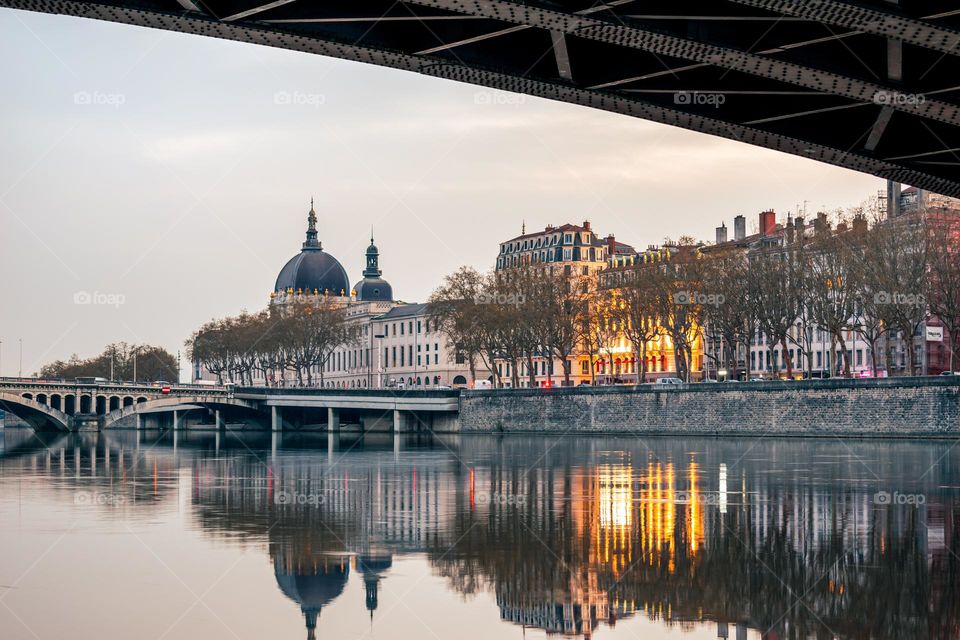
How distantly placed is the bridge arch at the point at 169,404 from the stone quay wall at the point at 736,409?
93.4ft

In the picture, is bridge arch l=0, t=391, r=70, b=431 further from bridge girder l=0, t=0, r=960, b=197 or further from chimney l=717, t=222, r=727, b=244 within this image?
bridge girder l=0, t=0, r=960, b=197

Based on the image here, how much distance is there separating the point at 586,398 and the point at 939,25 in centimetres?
10552

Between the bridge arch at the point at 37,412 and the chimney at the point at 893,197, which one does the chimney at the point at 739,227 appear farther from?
the bridge arch at the point at 37,412

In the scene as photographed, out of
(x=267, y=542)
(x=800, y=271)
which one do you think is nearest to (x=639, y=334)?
(x=800, y=271)

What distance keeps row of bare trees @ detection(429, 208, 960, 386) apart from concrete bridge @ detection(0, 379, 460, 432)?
8.33m

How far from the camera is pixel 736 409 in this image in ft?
346

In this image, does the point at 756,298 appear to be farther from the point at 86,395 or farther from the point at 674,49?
the point at 674,49

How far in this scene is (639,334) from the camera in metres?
130

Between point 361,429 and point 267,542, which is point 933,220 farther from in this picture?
point 267,542

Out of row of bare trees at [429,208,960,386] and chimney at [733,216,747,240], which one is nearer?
row of bare trees at [429,208,960,386]

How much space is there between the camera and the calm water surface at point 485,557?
2059 centimetres

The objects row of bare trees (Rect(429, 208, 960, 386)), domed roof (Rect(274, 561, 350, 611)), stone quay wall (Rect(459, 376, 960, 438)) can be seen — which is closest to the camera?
domed roof (Rect(274, 561, 350, 611))

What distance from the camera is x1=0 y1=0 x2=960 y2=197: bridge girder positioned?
1770 centimetres

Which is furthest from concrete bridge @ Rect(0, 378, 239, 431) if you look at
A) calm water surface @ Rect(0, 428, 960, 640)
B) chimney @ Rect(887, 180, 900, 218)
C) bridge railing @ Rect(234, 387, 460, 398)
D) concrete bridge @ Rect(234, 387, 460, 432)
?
calm water surface @ Rect(0, 428, 960, 640)
